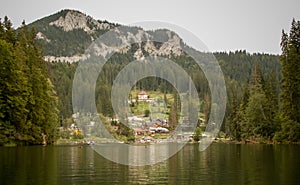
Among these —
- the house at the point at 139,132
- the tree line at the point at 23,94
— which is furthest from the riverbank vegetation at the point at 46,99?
the house at the point at 139,132

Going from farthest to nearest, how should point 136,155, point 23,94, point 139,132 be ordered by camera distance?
point 139,132 < point 23,94 < point 136,155

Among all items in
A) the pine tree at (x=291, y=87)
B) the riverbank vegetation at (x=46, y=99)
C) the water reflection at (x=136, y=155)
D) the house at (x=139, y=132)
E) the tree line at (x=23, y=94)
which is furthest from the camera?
the house at (x=139, y=132)

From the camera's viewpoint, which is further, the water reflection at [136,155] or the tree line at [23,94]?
the tree line at [23,94]

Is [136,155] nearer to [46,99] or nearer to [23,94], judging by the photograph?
[23,94]

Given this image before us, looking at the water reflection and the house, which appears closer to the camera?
the water reflection

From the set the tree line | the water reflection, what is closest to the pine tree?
the water reflection

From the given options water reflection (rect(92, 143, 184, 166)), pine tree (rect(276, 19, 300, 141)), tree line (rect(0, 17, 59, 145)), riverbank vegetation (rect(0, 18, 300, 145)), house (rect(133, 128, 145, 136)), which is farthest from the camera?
house (rect(133, 128, 145, 136))

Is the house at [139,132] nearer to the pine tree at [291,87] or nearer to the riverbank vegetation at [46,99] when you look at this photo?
the riverbank vegetation at [46,99]

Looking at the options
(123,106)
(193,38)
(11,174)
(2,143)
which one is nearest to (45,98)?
(2,143)

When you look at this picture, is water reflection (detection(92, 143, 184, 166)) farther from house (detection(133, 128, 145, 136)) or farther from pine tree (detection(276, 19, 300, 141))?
house (detection(133, 128, 145, 136))

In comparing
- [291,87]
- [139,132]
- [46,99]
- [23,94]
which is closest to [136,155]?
[23,94]

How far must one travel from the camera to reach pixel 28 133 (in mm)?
61250

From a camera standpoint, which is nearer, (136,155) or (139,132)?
(136,155)

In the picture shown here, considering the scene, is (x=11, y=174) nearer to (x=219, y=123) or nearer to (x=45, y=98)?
(x=45, y=98)
